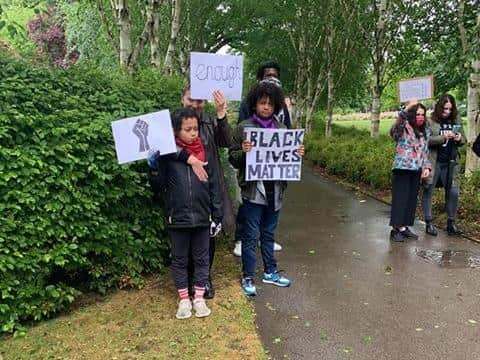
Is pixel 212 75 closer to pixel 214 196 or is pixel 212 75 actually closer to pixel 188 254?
pixel 214 196

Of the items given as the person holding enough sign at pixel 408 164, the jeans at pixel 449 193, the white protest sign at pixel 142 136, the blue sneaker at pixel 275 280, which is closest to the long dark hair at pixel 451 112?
the person holding enough sign at pixel 408 164

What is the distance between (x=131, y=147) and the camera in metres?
3.98

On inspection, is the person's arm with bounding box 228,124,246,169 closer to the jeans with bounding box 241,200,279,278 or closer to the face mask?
the jeans with bounding box 241,200,279,278

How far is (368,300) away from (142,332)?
2.00m

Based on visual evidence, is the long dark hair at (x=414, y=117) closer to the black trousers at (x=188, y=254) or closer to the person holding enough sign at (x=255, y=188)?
the person holding enough sign at (x=255, y=188)

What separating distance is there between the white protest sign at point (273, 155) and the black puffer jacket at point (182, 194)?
61cm

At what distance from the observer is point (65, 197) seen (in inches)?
154

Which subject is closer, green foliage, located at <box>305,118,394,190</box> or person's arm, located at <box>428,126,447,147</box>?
person's arm, located at <box>428,126,447,147</box>

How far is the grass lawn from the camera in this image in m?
3.47

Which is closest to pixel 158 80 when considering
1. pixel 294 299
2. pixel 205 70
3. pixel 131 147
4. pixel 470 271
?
pixel 205 70

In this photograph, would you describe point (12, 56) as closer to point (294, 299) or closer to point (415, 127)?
point (294, 299)

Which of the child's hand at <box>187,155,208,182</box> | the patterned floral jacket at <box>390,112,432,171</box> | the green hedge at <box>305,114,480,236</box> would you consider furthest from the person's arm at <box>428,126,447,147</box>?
the child's hand at <box>187,155,208,182</box>

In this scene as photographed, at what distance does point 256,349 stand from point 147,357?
0.74m

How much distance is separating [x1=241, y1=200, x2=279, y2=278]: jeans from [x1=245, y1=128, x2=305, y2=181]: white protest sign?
0.30 m
